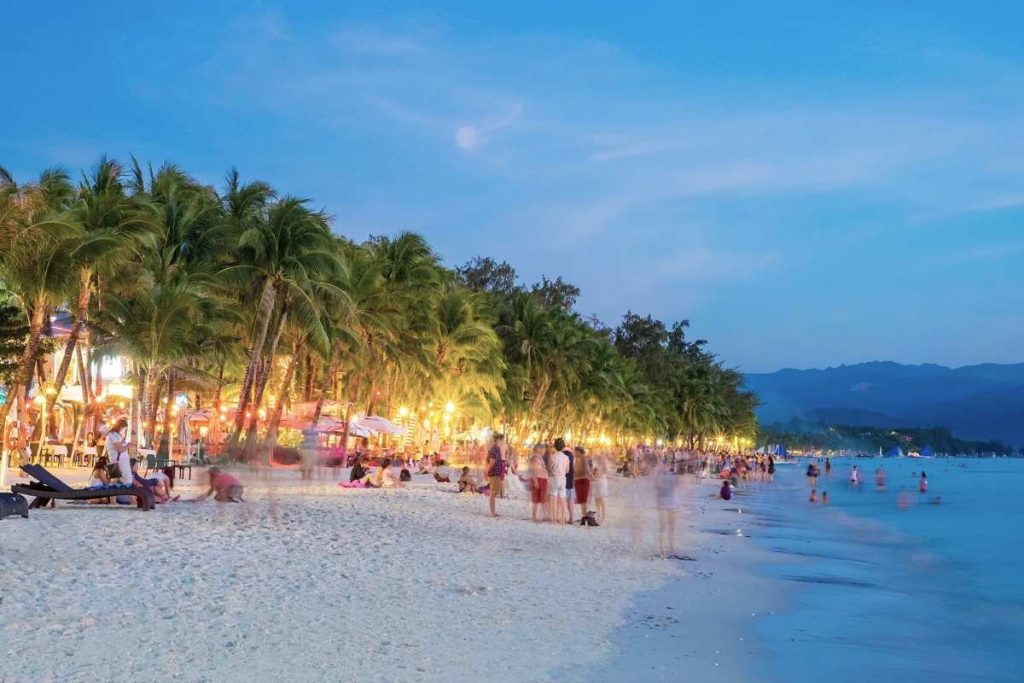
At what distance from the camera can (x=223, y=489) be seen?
16.2 meters

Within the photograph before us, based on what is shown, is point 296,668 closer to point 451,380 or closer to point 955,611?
point 955,611

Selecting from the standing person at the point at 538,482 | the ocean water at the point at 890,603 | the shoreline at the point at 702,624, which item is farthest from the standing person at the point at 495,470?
the ocean water at the point at 890,603

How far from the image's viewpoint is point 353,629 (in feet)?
26.4

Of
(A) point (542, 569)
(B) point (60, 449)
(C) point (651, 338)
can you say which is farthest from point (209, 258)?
(C) point (651, 338)

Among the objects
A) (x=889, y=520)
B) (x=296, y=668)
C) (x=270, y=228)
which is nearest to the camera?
(x=296, y=668)

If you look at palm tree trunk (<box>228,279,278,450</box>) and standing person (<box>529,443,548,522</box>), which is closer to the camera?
standing person (<box>529,443,548,522</box>)

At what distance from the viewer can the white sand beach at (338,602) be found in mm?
6902

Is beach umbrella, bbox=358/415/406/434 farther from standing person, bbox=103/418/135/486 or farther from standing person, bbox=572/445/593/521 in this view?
standing person, bbox=103/418/135/486

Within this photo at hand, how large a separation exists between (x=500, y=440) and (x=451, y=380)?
96.9 feet

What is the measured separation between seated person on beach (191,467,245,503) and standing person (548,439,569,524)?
19.1ft

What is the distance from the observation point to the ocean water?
962 centimetres

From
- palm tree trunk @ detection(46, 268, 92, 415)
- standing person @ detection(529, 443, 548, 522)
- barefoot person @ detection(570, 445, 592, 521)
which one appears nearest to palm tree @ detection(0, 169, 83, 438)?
palm tree trunk @ detection(46, 268, 92, 415)

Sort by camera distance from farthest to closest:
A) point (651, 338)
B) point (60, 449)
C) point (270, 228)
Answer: point (651, 338)
point (270, 228)
point (60, 449)

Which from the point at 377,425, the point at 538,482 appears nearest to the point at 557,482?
the point at 538,482
